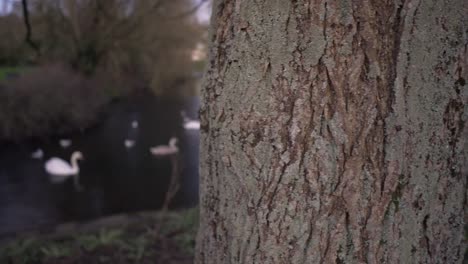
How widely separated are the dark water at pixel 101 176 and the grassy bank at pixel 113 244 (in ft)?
5.49

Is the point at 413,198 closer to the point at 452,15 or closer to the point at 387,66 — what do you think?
the point at 387,66

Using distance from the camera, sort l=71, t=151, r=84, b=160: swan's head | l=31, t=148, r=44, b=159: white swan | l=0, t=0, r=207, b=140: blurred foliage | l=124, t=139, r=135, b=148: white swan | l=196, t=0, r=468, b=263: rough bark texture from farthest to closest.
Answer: l=0, t=0, r=207, b=140: blurred foliage → l=124, t=139, r=135, b=148: white swan → l=31, t=148, r=44, b=159: white swan → l=71, t=151, r=84, b=160: swan's head → l=196, t=0, r=468, b=263: rough bark texture

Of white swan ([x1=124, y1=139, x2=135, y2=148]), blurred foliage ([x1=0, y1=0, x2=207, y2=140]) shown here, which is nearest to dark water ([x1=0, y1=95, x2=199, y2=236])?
white swan ([x1=124, y1=139, x2=135, y2=148])

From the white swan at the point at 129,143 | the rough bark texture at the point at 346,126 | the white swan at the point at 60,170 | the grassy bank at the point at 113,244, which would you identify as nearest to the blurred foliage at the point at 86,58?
the white swan at the point at 129,143

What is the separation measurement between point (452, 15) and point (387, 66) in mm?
184

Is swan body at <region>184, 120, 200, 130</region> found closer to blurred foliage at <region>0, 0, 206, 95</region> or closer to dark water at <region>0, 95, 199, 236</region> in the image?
dark water at <region>0, 95, 199, 236</region>

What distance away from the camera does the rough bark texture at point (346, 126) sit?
0.96 m

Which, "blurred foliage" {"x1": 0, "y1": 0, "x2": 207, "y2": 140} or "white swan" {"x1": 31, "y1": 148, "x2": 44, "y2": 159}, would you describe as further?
"blurred foliage" {"x1": 0, "y1": 0, "x2": 207, "y2": 140}

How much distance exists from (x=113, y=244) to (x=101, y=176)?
6323 mm

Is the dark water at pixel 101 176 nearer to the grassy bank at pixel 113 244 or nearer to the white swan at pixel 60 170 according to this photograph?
the white swan at pixel 60 170

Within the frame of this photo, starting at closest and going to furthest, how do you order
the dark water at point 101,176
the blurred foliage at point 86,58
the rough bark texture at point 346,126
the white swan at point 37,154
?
the rough bark texture at point 346,126 → the dark water at point 101,176 → the white swan at point 37,154 → the blurred foliage at point 86,58

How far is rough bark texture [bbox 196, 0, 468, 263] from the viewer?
37.7 inches

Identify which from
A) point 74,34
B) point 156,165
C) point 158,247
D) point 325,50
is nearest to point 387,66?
point 325,50

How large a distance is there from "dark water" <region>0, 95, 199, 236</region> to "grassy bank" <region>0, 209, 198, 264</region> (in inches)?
65.9
